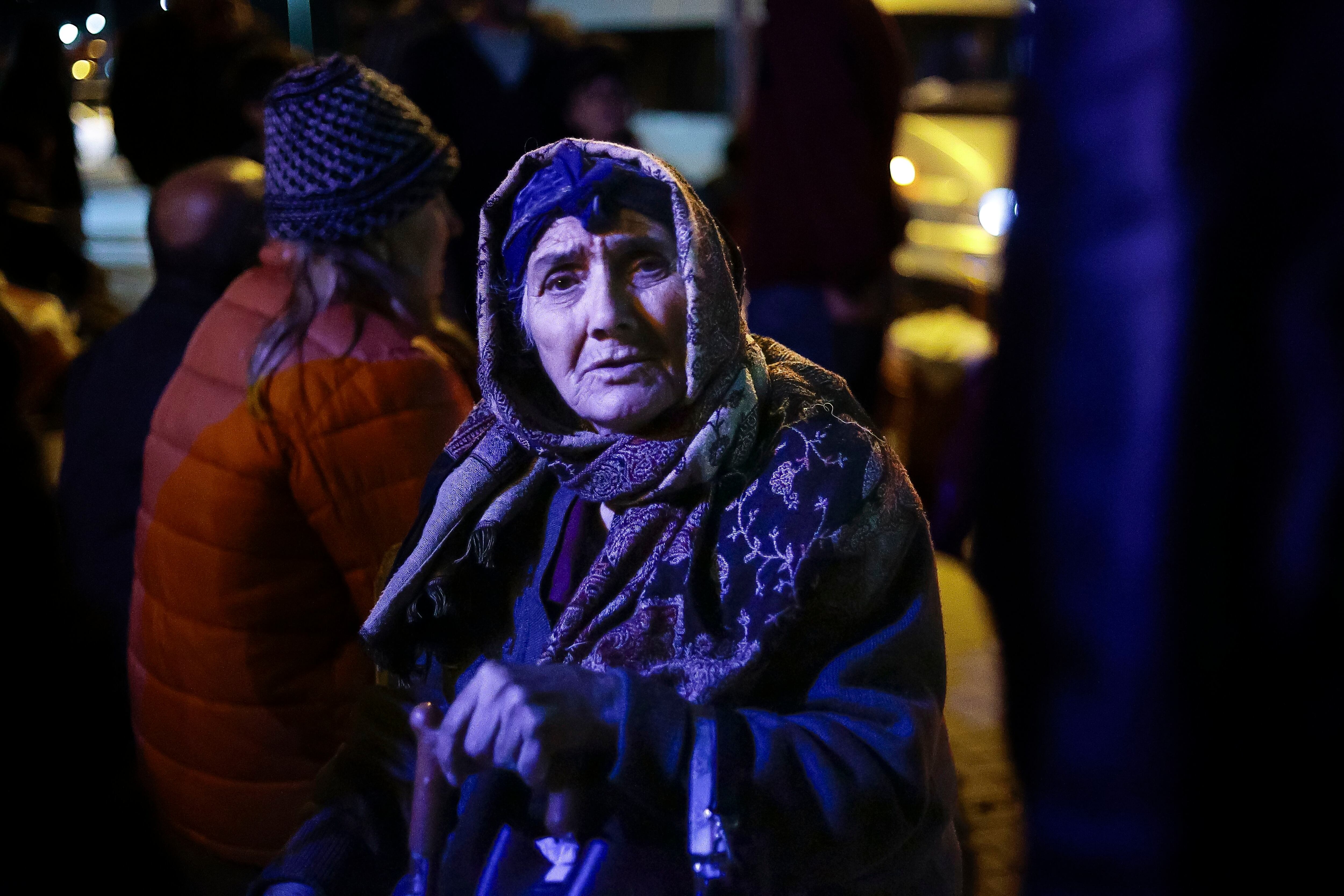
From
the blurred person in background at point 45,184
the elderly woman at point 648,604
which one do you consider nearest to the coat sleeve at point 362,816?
the elderly woman at point 648,604

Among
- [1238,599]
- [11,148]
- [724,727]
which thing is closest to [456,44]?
[724,727]

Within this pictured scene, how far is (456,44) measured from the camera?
3.89 meters

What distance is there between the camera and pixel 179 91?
4.12 metres

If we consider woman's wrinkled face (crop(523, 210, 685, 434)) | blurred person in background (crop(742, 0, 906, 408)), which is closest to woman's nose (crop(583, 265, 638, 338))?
woman's wrinkled face (crop(523, 210, 685, 434))

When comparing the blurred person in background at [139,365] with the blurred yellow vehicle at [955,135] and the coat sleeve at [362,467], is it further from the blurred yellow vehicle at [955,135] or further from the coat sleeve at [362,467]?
the blurred yellow vehicle at [955,135]

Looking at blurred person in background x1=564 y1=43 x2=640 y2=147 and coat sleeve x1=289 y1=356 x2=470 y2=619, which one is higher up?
blurred person in background x1=564 y1=43 x2=640 y2=147

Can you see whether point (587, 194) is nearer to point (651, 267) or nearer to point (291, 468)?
point (651, 267)

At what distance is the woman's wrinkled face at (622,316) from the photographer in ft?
4.86

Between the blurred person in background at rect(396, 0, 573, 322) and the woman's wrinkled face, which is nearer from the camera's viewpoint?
the woman's wrinkled face

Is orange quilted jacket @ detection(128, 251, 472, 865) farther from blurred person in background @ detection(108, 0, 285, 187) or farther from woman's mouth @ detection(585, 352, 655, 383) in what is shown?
blurred person in background @ detection(108, 0, 285, 187)

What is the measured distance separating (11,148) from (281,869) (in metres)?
6.54

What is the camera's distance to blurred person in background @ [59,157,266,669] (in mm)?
2617

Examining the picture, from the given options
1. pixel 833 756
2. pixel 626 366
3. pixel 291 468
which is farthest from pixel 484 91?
pixel 833 756

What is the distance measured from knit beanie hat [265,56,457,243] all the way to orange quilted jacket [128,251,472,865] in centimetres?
16
